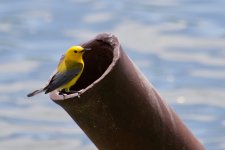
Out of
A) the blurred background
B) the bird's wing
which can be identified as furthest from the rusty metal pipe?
the blurred background

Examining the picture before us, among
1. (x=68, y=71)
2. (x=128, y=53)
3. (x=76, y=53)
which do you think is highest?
(x=76, y=53)

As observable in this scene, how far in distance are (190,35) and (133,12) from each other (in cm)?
100

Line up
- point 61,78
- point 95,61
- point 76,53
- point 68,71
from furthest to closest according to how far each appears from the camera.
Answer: point 68,71
point 61,78
point 76,53
point 95,61

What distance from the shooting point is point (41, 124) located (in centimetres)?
686

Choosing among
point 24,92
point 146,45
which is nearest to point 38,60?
point 24,92

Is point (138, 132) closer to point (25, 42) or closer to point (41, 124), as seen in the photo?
point (41, 124)

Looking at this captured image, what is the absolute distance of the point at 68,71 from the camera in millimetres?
2865

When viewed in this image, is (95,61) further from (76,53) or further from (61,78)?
(61,78)

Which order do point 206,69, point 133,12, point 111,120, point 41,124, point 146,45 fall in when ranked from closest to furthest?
point 111,120 < point 41,124 < point 206,69 < point 146,45 < point 133,12

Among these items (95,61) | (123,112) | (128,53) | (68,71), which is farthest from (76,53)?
(128,53)

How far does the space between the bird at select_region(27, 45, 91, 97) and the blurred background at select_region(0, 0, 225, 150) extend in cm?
348

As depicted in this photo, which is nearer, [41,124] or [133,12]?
A: [41,124]

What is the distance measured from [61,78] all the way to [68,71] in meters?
0.16

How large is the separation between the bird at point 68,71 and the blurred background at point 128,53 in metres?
3.48
